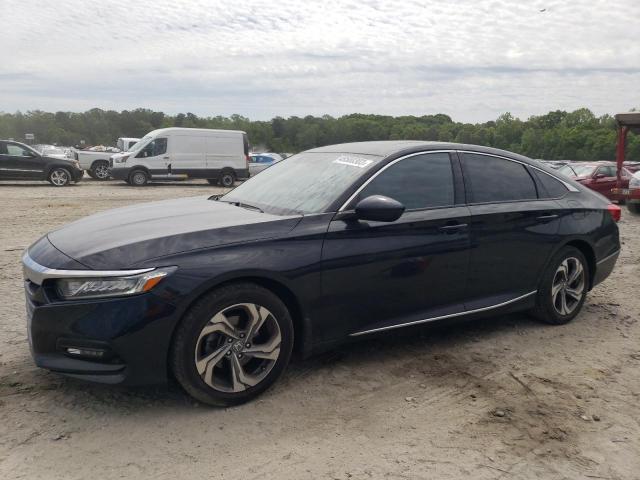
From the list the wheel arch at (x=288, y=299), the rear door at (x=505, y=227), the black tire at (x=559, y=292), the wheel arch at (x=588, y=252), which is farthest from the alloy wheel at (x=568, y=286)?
the wheel arch at (x=288, y=299)

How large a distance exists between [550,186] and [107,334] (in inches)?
150

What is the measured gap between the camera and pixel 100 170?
24.4m

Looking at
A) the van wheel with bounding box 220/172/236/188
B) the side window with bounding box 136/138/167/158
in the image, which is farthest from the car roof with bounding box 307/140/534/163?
the van wheel with bounding box 220/172/236/188

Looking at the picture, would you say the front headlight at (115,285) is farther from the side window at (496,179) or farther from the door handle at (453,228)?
the side window at (496,179)

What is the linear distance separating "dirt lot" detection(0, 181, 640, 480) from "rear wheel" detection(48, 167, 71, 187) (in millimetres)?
16976

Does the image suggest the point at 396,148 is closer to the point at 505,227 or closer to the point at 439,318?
the point at 505,227

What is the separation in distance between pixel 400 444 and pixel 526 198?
2.58 meters

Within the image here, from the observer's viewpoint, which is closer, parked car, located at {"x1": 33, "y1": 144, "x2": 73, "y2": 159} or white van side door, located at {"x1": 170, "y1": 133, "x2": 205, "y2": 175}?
white van side door, located at {"x1": 170, "y1": 133, "x2": 205, "y2": 175}

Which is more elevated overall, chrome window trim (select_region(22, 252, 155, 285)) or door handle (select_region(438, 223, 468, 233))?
door handle (select_region(438, 223, 468, 233))

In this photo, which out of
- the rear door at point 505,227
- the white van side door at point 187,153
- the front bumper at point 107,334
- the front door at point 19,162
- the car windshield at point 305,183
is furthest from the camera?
the white van side door at point 187,153

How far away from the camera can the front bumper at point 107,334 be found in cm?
301

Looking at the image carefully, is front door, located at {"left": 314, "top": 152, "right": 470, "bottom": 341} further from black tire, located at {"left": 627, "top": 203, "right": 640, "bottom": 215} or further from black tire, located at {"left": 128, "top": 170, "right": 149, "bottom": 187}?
black tire, located at {"left": 128, "top": 170, "right": 149, "bottom": 187}

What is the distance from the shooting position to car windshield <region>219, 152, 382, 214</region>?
3.86 m

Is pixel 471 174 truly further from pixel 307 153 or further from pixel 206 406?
pixel 206 406
